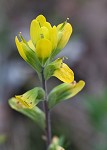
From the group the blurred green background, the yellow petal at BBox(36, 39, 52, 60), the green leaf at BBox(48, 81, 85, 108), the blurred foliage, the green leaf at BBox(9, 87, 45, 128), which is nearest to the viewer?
the yellow petal at BBox(36, 39, 52, 60)

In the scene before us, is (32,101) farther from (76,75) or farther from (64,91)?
(76,75)

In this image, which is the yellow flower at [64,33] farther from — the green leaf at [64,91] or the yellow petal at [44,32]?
the green leaf at [64,91]

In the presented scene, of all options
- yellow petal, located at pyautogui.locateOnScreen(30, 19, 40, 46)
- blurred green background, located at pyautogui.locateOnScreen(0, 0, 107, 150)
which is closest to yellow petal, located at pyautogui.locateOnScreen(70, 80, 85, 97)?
yellow petal, located at pyautogui.locateOnScreen(30, 19, 40, 46)

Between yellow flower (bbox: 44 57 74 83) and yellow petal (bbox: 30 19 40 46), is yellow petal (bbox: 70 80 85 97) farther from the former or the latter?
yellow petal (bbox: 30 19 40 46)

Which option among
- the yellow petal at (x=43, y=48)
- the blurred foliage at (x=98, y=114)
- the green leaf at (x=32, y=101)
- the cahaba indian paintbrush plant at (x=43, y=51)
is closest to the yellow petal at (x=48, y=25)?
the cahaba indian paintbrush plant at (x=43, y=51)

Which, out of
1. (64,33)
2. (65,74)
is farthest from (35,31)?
(65,74)

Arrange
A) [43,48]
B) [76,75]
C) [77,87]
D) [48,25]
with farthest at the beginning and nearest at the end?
[76,75], [77,87], [48,25], [43,48]
